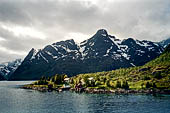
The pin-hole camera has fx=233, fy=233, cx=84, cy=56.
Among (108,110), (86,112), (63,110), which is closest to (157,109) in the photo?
(108,110)

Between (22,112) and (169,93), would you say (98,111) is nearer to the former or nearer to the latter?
(22,112)

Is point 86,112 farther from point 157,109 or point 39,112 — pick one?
point 157,109

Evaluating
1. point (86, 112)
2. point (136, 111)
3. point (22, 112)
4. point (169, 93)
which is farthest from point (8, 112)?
point (169, 93)

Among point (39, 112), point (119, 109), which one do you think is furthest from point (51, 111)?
point (119, 109)

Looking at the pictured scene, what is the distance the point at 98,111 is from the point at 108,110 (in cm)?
572

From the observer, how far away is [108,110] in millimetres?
121062

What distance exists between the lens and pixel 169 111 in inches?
4609

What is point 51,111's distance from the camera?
119062mm

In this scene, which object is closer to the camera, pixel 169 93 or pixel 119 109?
Answer: pixel 119 109

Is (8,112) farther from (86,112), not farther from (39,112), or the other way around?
(86,112)

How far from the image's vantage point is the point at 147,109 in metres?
123

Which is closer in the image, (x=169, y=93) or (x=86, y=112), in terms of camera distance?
(x=86, y=112)

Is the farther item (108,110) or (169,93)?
(169,93)

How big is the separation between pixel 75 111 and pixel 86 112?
20.0ft
